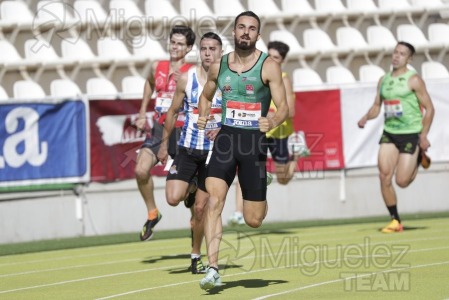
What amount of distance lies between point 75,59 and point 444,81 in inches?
250

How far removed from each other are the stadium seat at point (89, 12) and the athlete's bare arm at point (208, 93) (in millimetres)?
10358

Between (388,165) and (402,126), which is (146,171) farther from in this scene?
(402,126)

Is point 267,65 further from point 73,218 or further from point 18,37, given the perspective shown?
point 18,37

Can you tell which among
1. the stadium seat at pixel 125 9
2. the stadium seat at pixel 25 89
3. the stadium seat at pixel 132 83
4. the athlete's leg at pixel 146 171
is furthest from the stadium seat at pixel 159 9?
the athlete's leg at pixel 146 171

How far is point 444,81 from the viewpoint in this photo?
19.8 metres

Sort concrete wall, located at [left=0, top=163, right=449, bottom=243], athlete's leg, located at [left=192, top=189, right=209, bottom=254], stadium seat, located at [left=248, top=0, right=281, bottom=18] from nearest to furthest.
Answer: athlete's leg, located at [left=192, top=189, right=209, bottom=254], concrete wall, located at [left=0, top=163, right=449, bottom=243], stadium seat, located at [left=248, top=0, right=281, bottom=18]

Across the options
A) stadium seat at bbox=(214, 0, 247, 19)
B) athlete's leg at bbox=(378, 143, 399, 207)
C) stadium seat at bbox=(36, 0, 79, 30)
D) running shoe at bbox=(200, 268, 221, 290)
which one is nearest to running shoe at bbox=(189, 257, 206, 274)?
running shoe at bbox=(200, 268, 221, 290)

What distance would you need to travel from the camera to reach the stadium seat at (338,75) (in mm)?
22297

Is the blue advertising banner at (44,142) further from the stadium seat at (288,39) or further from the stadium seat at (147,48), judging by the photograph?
the stadium seat at (288,39)

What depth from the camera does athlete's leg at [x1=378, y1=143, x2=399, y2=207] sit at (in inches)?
626

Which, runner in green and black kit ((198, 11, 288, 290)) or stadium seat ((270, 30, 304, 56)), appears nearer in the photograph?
runner in green and black kit ((198, 11, 288, 290))

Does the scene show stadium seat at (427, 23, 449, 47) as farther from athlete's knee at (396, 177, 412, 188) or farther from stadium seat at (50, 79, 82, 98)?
athlete's knee at (396, 177, 412, 188)

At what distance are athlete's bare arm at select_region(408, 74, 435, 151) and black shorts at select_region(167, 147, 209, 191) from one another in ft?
16.1

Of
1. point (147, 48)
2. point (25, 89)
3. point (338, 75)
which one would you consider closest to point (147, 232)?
point (25, 89)
